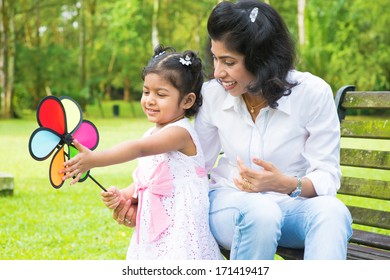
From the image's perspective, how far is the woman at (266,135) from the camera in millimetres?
2100

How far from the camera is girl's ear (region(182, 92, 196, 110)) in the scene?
2.38m

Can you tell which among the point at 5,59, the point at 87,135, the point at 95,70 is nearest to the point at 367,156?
the point at 87,135

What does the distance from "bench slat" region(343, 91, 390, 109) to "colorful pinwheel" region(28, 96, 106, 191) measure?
4.02 ft

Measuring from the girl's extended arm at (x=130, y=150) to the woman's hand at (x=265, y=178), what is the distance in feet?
0.84

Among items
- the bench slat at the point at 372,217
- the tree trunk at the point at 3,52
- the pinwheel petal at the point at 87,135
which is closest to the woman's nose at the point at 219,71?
the pinwheel petal at the point at 87,135

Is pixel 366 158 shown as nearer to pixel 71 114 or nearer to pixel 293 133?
pixel 293 133

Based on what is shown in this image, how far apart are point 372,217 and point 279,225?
741 mm

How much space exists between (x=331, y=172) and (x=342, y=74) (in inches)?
679

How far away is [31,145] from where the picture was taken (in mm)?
1979

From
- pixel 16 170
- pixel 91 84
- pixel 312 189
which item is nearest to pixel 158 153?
pixel 312 189

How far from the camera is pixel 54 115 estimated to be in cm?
207

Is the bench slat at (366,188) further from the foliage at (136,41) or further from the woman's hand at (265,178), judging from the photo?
the foliage at (136,41)
